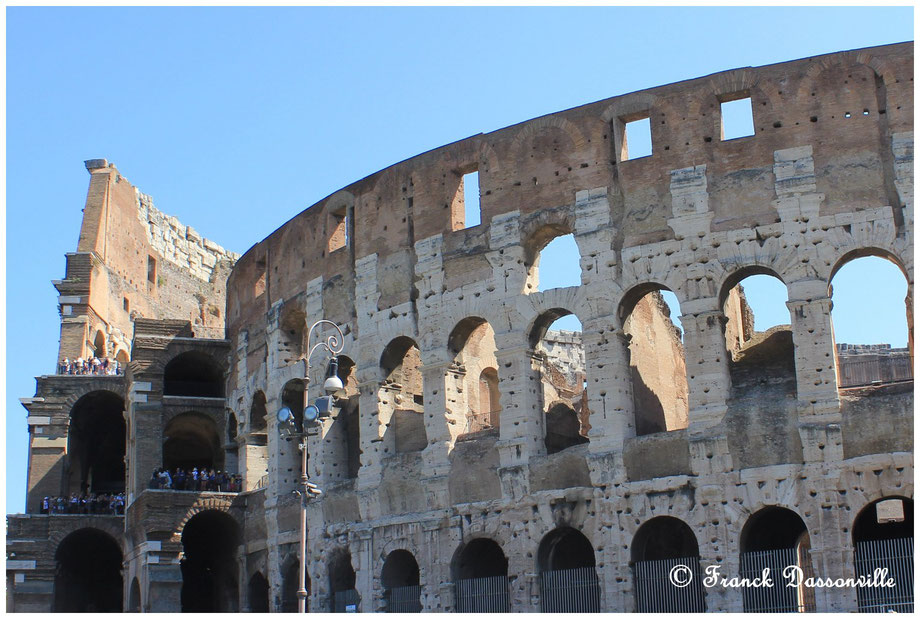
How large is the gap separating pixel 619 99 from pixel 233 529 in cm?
A: 1222

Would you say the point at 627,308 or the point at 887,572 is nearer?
the point at 887,572

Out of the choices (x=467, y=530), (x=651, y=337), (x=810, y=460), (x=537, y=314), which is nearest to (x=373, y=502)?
(x=467, y=530)

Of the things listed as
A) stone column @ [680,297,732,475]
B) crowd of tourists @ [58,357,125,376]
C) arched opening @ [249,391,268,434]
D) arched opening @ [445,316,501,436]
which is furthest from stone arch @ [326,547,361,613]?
crowd of tourists @ [58,357,125,376]

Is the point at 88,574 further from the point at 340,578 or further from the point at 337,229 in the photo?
the point at 337,229

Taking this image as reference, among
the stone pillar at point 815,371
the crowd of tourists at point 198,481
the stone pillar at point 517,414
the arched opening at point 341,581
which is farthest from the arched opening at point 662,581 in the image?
the crowd of tourists at point 198,481

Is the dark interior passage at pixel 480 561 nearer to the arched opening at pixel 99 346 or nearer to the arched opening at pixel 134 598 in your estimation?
the arched opening at pixel 134 598

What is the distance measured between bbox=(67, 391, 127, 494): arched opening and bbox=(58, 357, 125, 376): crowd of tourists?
0.68m

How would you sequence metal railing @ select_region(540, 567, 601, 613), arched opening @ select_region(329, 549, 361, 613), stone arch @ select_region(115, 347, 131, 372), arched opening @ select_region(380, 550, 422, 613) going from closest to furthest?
1. metal railing @ select_region(540, 567, 601, 613)
2. arched opening @ select_region(380, 550, 422, 613)
3. arched opening @ select_region(329, 549, 361, 613)
4. stone arch @ select_region(115, 347, 131, 372)

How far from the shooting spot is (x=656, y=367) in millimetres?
24422

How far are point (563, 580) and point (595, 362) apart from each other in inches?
135

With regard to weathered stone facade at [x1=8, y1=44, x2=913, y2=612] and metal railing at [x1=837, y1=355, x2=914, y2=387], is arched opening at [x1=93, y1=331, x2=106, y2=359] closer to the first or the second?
weathered stone facade at [x1=8, y1=44, x2=913, y2=612]

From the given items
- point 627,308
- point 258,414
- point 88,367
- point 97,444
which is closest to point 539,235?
point 627,308

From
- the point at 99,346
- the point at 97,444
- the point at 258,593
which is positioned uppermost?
the point at 99,346

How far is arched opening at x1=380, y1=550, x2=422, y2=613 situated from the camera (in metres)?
21.9
